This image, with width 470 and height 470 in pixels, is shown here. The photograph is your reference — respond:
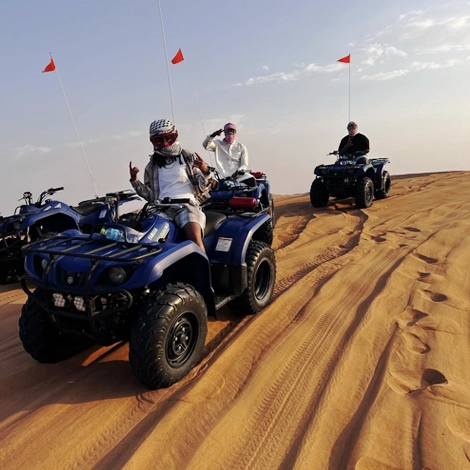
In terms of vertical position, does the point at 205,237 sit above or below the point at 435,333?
above

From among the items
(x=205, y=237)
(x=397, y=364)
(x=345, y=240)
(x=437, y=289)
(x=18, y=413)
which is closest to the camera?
(x=18, y=413)

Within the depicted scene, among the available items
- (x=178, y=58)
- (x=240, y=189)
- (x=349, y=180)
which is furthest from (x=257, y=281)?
(x=349, y=180)

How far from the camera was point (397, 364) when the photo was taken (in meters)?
3.32

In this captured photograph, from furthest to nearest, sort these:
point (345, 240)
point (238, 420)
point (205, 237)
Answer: point (345, 240) < point (205, 237) < point (238, 420)

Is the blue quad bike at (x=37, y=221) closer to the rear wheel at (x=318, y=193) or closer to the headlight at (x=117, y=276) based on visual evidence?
the headlight at (x=117, y=276)

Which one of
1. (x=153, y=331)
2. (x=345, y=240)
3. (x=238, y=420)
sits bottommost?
(x=345, y=240)

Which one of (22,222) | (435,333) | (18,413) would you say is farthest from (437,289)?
(22,222)

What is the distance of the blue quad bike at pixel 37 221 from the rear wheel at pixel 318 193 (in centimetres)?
468

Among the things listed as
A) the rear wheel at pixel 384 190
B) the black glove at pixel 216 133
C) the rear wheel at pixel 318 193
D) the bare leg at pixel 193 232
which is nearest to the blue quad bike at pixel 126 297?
the bare leg at pixel 193 232

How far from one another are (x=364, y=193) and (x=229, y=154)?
348 cm

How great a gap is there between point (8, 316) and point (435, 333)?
4377mm

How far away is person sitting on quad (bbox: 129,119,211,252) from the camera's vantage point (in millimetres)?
4188

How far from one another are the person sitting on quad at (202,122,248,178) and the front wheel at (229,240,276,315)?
155 inches

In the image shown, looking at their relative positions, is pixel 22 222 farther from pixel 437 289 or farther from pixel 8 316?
pixel 437 289
